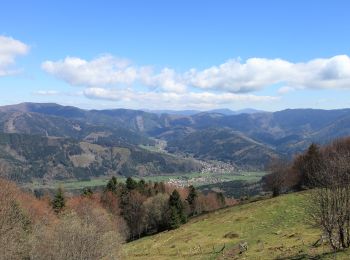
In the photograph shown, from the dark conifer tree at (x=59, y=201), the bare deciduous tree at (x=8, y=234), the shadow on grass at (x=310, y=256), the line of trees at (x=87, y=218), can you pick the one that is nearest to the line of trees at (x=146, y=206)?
the line of trees at (x=87, y=218)

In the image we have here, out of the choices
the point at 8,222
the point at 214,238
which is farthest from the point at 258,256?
the point at 8,222

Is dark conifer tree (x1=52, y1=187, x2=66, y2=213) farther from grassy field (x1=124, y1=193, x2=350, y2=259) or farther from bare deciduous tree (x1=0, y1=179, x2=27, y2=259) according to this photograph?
bare deciduous tree (x1=0, y1=179, x2=27, y2=259)

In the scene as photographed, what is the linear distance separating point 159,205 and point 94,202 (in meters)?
18.9

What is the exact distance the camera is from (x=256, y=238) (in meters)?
55.3

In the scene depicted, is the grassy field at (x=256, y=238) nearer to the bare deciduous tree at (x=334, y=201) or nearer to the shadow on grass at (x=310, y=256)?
the shadow on grass at (x=310, y=256)

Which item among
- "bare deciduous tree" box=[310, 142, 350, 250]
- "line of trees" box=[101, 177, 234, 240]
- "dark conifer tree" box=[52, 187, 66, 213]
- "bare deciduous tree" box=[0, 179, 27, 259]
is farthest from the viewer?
"line of trees" box=[101, 177, 234, 240]

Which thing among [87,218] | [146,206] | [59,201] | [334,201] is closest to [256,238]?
[334,201]

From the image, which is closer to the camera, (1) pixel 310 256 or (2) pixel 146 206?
(1) pixel 310 256

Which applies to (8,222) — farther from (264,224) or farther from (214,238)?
(264,224)

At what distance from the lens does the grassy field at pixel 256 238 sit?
135 feet

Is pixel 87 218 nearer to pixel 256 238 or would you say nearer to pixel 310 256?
pixel 256 238

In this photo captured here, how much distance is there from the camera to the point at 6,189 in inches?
2138

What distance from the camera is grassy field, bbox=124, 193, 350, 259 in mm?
41094

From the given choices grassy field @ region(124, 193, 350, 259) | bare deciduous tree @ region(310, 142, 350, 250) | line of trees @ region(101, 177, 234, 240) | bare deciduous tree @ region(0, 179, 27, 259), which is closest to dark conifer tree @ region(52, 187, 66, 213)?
line of trees @ region(101, 177, 234, 240)
